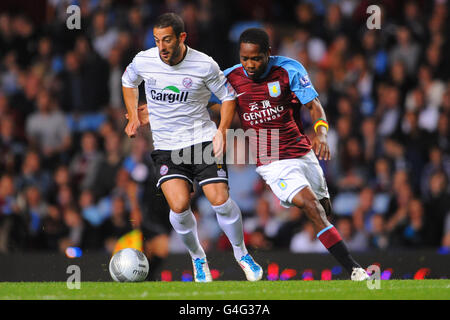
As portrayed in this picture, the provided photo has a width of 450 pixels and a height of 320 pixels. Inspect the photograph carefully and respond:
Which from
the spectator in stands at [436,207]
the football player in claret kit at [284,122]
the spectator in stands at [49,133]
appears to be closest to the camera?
the football player in claret kit at [284,122]

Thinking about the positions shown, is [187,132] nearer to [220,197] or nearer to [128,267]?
[220,197]

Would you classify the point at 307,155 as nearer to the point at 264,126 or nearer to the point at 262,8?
the point at 264,126

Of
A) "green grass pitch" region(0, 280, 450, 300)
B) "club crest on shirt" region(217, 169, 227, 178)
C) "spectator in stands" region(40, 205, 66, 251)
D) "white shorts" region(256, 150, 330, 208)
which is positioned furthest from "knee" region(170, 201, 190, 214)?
"spectator in stands" region(40, 205, 66, 251)

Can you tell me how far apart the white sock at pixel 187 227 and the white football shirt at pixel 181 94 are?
605 millimetres

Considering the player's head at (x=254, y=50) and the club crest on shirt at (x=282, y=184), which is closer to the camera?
the player's head at (x=254, y=50)

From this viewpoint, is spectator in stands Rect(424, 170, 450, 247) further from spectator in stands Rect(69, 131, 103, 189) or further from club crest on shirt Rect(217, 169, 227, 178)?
spectator in stands Rect(69, 131, 103, 189)

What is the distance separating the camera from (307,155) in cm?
781

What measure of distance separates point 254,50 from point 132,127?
129cm

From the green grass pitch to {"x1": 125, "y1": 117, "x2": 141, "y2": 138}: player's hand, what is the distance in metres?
1.33

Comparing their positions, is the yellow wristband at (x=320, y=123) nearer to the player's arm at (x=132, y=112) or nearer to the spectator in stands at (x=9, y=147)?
the player's arm at (x=132, y=112)

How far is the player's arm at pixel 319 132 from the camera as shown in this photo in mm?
7164

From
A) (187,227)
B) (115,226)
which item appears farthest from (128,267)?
(115,226)

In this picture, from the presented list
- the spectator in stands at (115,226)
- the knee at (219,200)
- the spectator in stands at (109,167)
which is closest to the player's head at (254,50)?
the knee at (219,200)

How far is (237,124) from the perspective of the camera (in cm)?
1261
